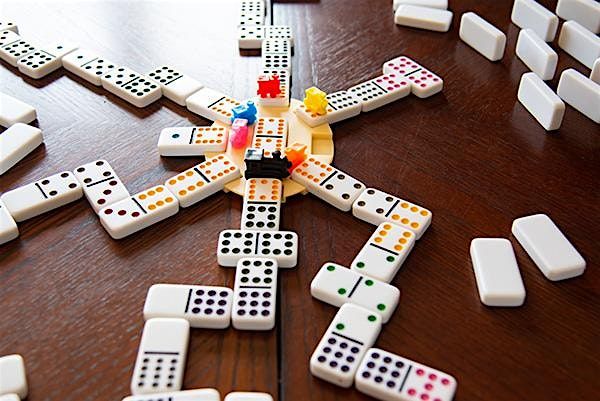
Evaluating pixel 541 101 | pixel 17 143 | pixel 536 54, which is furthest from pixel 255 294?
pixel 536 54

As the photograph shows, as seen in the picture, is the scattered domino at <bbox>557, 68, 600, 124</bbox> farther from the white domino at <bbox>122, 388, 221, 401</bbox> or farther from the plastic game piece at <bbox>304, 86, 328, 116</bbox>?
the white domino at <bbox>122, 388, 221, 401</bbox>

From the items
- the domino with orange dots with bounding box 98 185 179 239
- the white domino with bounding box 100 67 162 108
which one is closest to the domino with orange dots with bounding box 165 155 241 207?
the domino with orange dots with bounding box 98 185 179 239

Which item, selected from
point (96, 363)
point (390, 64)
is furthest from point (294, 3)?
point (96, 363)

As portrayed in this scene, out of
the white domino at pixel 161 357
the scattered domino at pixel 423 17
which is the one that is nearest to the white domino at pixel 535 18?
the scattered domino at pixel 423 17

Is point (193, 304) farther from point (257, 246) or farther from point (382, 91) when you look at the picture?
point (382, 91)

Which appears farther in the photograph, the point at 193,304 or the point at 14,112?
the point at 14,112

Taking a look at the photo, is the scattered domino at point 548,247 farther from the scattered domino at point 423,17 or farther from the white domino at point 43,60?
the white domino at point 43,60
